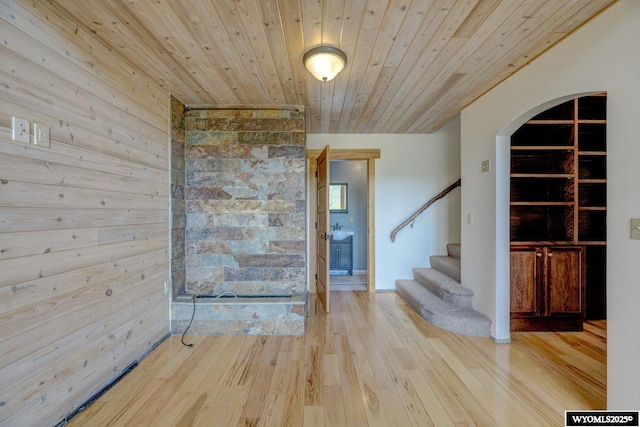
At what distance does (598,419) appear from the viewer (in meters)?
1.61

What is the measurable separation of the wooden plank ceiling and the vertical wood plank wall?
12.7 inches

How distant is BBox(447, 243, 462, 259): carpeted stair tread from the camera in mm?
3878

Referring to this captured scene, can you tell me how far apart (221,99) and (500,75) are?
2.73 m

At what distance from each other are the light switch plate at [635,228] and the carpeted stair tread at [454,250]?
8.00ft

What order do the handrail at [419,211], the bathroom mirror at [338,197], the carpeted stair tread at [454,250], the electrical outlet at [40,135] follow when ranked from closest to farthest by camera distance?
the electrical outlet at [40,135] → the carpeted stair tread at [454,250] → the handrail at [419,211] → the bathroom mirror at [338,197]

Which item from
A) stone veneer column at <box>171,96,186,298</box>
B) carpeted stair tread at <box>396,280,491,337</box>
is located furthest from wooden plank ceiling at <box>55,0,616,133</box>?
carpeted stair tread at <box>396,280,491,337</box>

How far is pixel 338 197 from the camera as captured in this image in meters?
5.93

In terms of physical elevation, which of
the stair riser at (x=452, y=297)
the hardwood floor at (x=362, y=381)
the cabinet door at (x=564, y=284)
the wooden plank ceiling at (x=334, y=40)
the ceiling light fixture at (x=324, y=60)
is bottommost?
the hardwood floor at (x=362, y=381)

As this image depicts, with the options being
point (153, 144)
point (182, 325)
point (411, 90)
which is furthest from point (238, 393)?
point (411, 90)

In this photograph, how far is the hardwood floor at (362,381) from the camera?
65.0 inches

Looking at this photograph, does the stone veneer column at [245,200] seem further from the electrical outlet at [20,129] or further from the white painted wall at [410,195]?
the electrical outlet at [20,129]

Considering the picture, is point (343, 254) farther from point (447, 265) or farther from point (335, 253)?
point (447, 265)

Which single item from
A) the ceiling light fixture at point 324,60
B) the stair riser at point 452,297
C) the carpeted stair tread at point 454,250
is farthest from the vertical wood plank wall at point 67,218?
the carpeted stair tread at point 454,250

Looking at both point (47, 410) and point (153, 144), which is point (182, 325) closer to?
point (47, 410)
